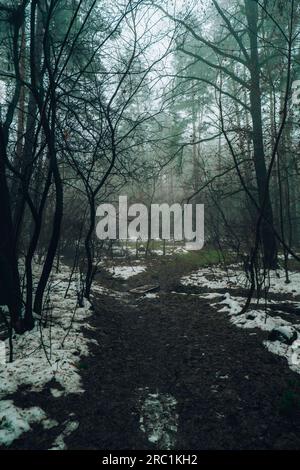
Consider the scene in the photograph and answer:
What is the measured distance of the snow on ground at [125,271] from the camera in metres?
11.1

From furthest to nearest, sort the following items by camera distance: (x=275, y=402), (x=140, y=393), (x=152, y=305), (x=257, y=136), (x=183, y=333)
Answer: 1. (x=257, y=136)
2. (x=152, y=305)
3. (x=183, y=333)
4. (x=140, y=393)
5. (x=275, y=402)

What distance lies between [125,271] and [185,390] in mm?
8232

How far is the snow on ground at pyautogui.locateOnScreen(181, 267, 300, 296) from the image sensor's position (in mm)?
7885

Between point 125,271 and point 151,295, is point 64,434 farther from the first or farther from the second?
point 125,271

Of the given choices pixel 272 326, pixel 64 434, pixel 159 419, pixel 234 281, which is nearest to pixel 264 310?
pixel 272 326

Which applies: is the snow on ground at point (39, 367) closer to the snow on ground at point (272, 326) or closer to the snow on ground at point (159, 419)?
the snow on ground at point (159, 419)

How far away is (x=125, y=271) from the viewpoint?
465 inches

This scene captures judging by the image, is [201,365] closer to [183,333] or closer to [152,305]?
[183,333]

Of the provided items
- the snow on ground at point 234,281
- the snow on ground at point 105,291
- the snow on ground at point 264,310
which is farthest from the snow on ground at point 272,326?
the snow on ground at point 105,291

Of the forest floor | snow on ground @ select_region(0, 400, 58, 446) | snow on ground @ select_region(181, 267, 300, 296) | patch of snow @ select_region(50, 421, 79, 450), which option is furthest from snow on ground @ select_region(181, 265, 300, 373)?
snow on ground @ select_region(0, 400, 58, 446)

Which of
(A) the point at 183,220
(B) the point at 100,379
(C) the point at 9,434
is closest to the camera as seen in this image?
(C) the point at 9,434
